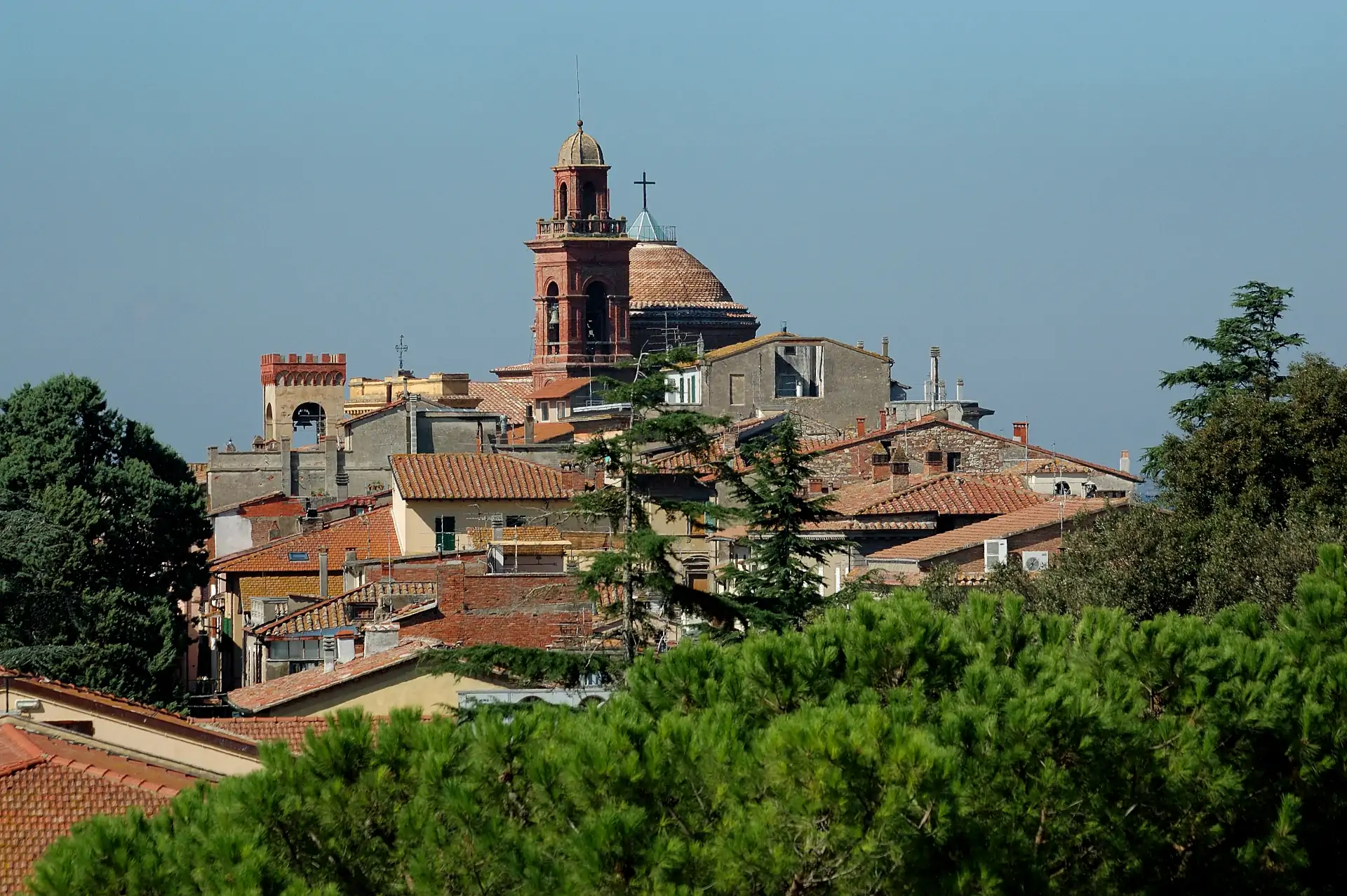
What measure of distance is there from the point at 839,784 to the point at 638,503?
13397 millimetres

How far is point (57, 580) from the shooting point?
41.7 metres

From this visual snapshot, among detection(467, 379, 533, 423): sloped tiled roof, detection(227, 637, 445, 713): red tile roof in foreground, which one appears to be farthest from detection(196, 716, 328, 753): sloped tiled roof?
detection(467, 379, 533, 423): sloped tiled roof

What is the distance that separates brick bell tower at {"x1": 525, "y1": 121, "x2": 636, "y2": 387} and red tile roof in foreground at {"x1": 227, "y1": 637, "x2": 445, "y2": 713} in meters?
75.9

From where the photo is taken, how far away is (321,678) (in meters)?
27.3

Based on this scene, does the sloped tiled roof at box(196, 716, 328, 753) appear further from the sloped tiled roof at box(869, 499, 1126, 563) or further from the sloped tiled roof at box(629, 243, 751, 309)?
the sloped tiled roof at box(629, 243, 751, 309)

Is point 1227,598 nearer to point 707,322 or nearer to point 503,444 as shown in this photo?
point 503,444

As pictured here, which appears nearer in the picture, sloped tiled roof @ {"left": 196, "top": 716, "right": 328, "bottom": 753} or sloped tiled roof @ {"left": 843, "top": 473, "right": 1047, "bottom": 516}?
sloped tiled roof @ {"left": 196, "top": 716, "right": 328, "bottom": 753}

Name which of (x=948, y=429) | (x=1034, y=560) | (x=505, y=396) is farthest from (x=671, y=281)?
(x=1034, y=560)

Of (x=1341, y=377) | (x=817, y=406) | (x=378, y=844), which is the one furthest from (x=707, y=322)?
(x=378, y=844)

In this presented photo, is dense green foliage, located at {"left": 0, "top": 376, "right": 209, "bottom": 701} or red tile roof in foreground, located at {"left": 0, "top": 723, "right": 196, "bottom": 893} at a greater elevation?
dense green foliage, located at {"left": 0, "top": 376, "right": 209, "bottom": 701}

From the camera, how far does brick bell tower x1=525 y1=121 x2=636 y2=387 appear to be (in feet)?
347

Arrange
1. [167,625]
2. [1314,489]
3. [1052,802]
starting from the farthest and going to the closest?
[167,625]
[1314,489]
[1052,802]

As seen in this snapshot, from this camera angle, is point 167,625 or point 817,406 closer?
point 167,625

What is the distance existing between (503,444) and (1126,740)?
50958mm
